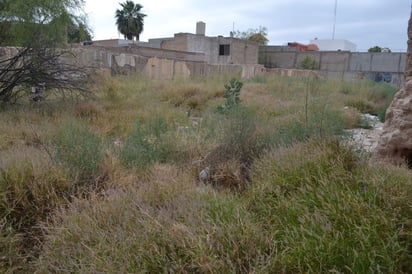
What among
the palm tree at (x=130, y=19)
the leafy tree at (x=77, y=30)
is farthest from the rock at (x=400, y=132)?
the palm tree at (x=130, y=19)

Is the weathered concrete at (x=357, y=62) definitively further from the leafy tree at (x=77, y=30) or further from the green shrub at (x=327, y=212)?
the green shrub at (x=327, y=212)

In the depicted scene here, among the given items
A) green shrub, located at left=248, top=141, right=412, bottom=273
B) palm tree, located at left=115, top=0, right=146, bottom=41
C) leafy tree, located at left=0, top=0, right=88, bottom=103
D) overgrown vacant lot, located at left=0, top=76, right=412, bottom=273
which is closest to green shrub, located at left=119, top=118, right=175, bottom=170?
overgrown vacant lot, located at left=0, top=76, right=412, bottom=273

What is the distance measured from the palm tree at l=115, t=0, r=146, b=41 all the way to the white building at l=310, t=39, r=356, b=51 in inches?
1031

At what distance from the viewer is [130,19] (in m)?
43.7

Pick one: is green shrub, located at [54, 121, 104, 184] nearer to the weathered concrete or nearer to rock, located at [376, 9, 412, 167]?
rock, located at [376, 9, 412, 167]

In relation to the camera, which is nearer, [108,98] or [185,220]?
[185,220]

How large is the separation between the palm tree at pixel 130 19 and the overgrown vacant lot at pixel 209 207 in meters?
42.7

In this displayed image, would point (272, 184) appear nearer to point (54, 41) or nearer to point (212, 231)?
point (212, 231)

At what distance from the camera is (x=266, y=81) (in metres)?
13.8

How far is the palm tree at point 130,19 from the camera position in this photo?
43375mm

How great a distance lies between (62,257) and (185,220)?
78cm

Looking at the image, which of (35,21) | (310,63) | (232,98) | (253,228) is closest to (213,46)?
(310,63)

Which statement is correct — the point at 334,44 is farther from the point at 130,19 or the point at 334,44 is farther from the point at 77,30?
the point at 77,30

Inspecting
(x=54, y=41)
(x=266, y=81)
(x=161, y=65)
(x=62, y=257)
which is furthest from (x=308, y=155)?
(x=161, y=65)
